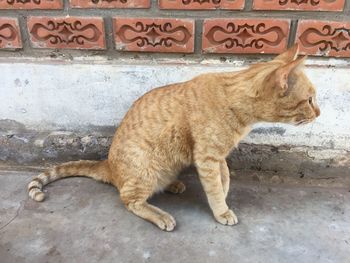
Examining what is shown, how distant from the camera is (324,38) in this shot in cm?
243

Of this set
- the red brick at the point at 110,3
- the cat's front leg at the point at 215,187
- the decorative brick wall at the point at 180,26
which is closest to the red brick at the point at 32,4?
the decorative brick wall at the point at 180,26

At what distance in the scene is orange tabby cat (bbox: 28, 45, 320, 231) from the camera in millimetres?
2043

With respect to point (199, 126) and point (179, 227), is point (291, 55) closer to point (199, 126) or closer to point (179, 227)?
point (199, 126)

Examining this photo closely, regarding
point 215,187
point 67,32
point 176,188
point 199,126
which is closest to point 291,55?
point 199,126

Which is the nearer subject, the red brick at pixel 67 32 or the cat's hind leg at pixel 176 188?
the red brick at pixel 67 32

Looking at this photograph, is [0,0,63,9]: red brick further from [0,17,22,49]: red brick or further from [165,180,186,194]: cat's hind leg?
[165,180,186,194]: cat's hind leg

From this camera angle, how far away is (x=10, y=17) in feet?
8.36

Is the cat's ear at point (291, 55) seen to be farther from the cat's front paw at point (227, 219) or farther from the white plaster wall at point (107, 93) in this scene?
the cat's front paw at point (227, 219)

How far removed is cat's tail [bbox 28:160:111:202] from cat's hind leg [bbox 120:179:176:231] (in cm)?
29

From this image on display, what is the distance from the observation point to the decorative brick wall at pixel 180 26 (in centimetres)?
239

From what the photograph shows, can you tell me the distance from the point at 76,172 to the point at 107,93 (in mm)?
597

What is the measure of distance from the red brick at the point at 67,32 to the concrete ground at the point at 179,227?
950mm

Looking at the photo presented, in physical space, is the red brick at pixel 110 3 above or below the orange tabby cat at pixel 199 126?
above

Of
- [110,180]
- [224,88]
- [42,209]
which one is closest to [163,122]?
[224,88]
